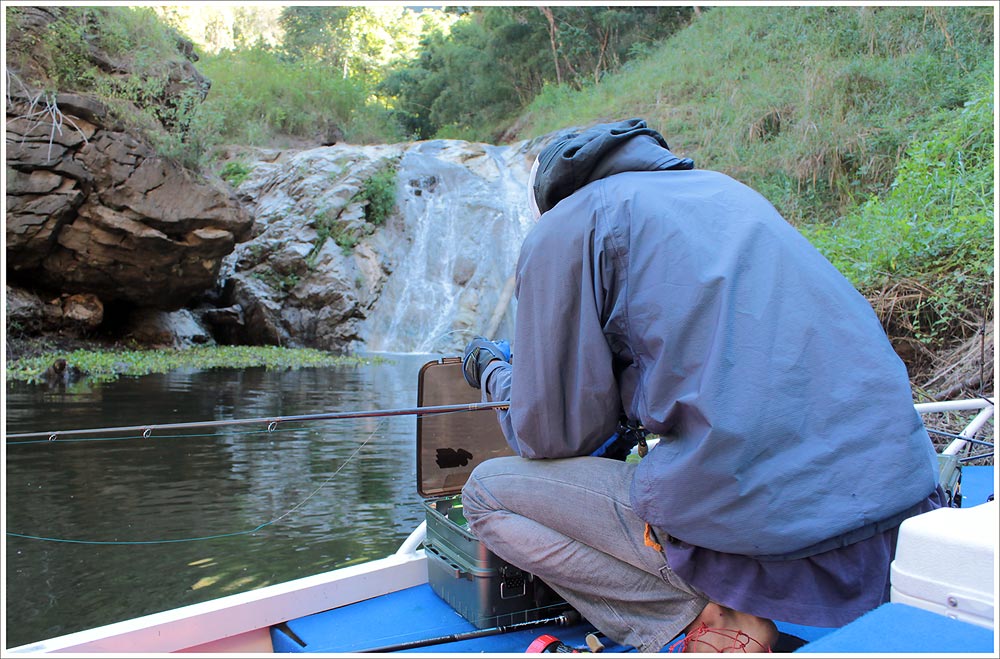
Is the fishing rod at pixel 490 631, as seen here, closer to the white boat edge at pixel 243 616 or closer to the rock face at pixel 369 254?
the white boat edge at pixel 243 616

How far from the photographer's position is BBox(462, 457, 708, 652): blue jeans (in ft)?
5.44

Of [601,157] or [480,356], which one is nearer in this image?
[601,157]

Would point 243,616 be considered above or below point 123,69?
below

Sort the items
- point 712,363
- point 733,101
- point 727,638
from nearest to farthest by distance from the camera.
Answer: point 712,363, point 727,638, point 733,101

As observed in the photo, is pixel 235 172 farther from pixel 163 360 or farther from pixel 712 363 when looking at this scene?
pixel 712 363

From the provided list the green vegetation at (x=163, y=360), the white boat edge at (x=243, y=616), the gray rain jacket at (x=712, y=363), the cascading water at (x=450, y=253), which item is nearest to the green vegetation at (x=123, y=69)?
the green vegetation at (x=163, y=360)

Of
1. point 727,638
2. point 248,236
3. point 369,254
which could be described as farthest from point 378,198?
point 727,638

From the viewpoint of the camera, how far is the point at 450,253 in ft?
59.1

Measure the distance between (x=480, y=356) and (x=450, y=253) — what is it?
16.1 metres

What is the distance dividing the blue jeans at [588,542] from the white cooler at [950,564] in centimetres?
58

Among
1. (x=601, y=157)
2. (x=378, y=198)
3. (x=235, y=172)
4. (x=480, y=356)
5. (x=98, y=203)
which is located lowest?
(x=480, y=356)

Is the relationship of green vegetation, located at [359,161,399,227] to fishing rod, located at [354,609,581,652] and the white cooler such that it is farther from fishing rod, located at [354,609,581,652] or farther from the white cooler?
the white cooler

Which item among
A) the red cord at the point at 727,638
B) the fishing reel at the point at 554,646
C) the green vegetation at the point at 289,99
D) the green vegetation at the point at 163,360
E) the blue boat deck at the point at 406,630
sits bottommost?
the green vegetation at the point at 163,360

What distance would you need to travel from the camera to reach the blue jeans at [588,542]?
65.2 inches
